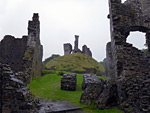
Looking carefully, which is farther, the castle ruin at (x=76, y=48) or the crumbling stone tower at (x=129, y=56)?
the castle ruin at (x=76, y=48)

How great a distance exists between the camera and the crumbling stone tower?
7.59 meters

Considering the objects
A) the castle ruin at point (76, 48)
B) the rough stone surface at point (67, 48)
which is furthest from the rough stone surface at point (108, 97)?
the rough stone surface at point (67, 48)

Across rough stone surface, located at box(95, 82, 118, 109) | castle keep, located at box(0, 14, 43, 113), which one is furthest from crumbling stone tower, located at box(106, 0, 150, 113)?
castle keep, located at box(0, 14, 43, 113)

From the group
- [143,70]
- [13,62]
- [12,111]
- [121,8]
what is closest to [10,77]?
[12,111]

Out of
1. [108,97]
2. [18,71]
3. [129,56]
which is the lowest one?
[108,97]

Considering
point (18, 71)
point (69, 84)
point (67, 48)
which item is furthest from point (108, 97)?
point (67, 48)

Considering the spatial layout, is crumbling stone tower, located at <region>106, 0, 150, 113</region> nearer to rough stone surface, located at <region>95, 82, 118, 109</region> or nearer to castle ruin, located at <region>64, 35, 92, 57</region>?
rough stone surface, located at <region>95, 82, 118, 109</region>

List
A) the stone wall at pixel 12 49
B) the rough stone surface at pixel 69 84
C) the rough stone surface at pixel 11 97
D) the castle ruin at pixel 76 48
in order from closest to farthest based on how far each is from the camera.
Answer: the rough stone surface at pixel 11 97 < the rough stone surface at pixel 69 84 < the stone wall at pixel 12 49 < the castle ruin at pixel 76 48

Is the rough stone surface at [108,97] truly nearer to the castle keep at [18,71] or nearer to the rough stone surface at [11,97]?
the castle keep at [18,71]

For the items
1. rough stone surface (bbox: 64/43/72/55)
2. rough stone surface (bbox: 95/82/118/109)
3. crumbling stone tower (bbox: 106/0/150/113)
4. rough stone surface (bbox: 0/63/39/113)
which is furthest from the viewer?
rough stone surface (bbox: 64/43/72/55)

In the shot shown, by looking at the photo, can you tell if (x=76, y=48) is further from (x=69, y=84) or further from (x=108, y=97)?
(x=108, y=97)

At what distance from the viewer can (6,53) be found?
17.1 meters

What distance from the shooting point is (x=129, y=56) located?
9211mm

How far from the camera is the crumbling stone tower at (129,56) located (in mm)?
7586
